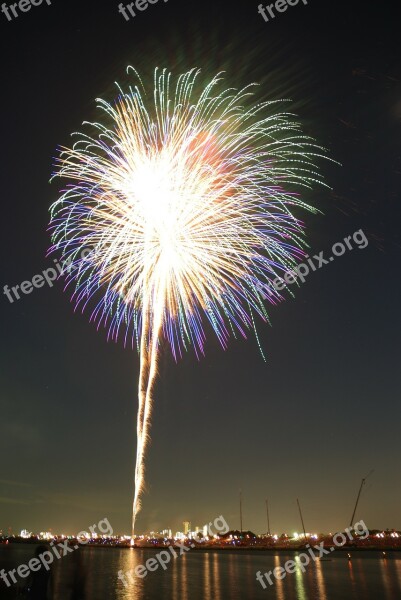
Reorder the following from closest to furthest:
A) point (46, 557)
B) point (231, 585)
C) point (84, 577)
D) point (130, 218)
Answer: point (46, 557), point (84, 577), point (130, 218), point (231, 585)

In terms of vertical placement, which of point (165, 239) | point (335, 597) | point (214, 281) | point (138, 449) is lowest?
point (335, 597)

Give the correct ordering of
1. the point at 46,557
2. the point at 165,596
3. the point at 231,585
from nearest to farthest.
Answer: the point at 46,557, the point at 165,596, the point at 231,585

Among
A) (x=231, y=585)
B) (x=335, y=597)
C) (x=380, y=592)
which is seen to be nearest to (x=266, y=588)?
(x=231, y=585)

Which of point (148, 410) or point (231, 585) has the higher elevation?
point (148, 410)

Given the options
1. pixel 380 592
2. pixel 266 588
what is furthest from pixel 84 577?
pixel 380 592

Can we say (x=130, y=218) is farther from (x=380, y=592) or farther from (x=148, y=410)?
(x=380, y=592)

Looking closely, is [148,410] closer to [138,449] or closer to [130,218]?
[138,449]

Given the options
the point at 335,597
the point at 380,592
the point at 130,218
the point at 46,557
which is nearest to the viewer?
the point at 46,557

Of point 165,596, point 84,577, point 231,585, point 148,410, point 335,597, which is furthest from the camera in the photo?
point 231,585

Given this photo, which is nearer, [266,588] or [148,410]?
[148,410]
